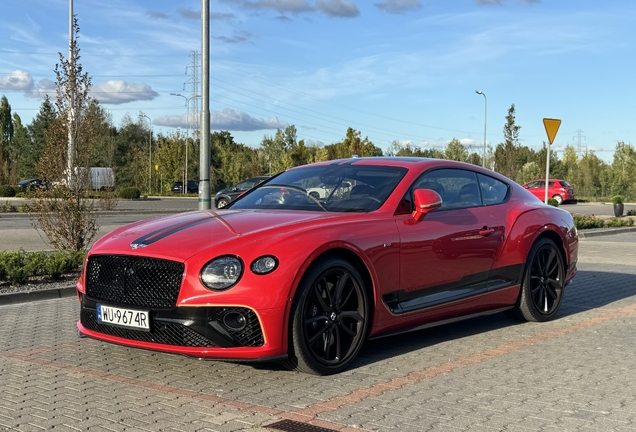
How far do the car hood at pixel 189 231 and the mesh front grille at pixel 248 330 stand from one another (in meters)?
0.44

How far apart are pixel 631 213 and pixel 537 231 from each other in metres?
28.7

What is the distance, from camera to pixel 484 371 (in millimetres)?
5465

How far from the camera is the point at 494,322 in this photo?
746cm

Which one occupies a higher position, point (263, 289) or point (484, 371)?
point (263, 289)

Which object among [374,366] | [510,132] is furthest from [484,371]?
[510,132]

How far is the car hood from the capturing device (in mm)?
5000

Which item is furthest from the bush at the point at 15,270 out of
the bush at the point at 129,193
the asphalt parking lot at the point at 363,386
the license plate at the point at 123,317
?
the bush at the point at 129,193

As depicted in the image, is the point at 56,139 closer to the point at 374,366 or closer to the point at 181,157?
the point at 374,366

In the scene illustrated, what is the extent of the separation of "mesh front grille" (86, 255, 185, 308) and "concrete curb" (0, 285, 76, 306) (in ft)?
12.8

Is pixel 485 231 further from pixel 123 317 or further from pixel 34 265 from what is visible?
pixel 34 265

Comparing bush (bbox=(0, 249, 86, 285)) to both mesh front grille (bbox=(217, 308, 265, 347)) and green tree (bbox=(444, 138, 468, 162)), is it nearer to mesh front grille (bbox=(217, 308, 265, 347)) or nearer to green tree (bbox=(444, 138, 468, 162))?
mesh front grille (bbox=(217, 308, 265, 347))

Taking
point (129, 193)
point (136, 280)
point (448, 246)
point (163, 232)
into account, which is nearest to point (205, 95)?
point (448, 246)

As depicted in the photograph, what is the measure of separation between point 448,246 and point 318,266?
146cm

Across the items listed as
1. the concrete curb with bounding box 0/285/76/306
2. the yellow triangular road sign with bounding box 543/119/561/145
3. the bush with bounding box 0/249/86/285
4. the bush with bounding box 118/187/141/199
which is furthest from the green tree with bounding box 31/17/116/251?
the bush with bounding box 118/187/141/199
